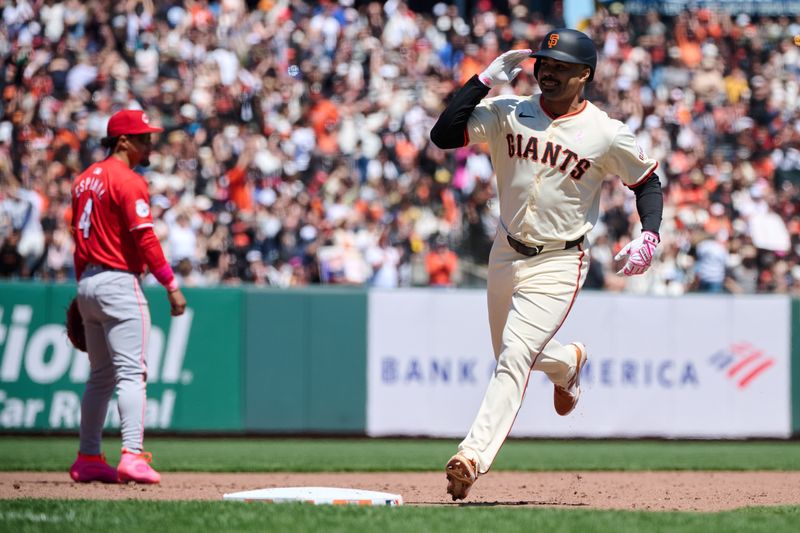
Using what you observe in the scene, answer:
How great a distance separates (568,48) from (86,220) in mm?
3165

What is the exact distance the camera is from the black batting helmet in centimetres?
→ 618

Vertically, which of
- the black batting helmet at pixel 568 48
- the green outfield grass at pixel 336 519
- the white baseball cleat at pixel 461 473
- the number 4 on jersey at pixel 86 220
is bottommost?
the green outfield grass at pixel 336 519

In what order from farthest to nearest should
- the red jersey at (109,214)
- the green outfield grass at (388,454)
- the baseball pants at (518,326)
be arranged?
the green outfield grass at (388,454) < the red jersey at (109,214) < the baseball pants at (518,326)

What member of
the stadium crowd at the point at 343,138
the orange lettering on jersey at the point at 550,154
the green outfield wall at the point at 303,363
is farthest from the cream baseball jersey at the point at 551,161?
the stadium crowd at the point at 343,138

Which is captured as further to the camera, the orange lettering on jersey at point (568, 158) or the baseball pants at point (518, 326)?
the orange lettering on jersey at point (568, 158)

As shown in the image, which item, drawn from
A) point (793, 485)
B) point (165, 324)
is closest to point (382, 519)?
point (793, 485)

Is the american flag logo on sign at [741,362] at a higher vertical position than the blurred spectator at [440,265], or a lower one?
lower

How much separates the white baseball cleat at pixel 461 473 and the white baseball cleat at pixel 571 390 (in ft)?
3.79

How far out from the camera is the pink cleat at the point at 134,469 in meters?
7.35

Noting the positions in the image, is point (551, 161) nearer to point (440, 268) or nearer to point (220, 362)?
point (220, 362)

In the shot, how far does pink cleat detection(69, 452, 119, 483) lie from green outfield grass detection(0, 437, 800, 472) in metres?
1.52

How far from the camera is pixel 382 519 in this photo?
517 cm

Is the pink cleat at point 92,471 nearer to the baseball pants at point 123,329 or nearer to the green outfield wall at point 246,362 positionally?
the baseball pants at point 123,329

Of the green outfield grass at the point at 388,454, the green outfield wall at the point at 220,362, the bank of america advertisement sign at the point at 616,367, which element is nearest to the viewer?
the green outfield grass at the point at 388,454
